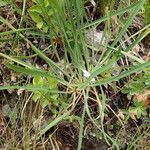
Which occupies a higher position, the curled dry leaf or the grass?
the grass

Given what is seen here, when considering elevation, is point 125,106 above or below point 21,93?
below

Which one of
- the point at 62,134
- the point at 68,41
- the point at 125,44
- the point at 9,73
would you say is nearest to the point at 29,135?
the point at 62,134

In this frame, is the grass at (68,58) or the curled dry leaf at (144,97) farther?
the curled dry leaf at (144,97)

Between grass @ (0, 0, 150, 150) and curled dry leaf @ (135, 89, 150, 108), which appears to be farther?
curled dry leaf @ (135, 89, 150, 108)

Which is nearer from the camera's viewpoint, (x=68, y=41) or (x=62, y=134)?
(x=68, y=41)

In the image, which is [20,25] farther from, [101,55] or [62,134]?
[62,134]

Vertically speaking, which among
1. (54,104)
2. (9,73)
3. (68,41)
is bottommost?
(54,104)

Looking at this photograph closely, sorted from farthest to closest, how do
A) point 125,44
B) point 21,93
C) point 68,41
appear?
1. point 125,44
2. point 21,93
3. point 68,41

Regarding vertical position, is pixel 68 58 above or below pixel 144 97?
above

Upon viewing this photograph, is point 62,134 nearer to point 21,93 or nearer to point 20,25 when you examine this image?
point 21,93

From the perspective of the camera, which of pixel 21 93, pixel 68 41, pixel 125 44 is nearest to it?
pixel 68 41

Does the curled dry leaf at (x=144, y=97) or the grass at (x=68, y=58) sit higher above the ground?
the grass at (x=68, y=58)
